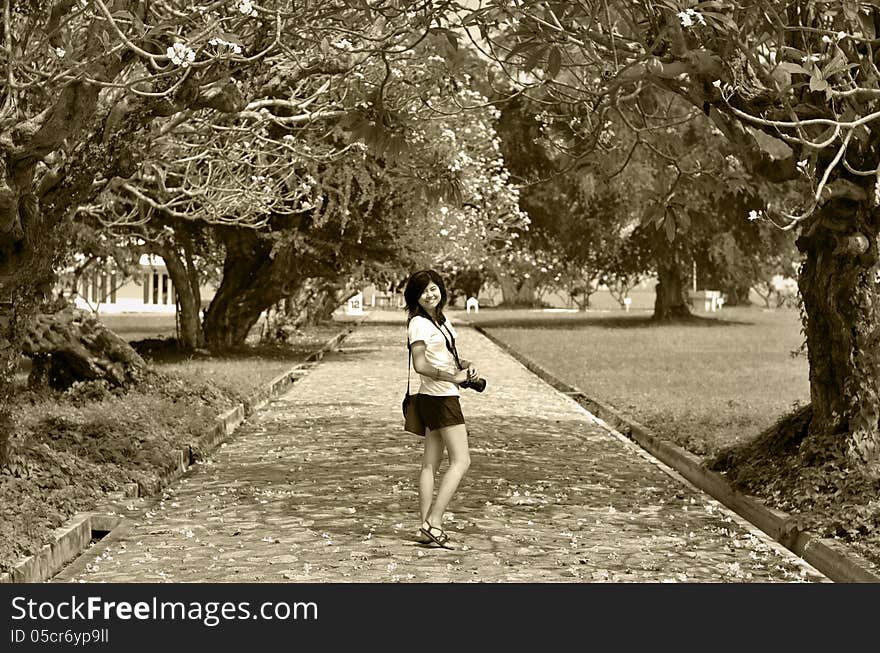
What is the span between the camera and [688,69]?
9305mm

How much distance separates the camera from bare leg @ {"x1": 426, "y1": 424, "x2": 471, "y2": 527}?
8641 mm

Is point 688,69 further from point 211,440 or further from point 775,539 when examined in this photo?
point 211,440

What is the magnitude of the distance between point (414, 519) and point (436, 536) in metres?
1.26

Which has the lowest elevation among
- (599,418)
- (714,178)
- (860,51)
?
(599,418)

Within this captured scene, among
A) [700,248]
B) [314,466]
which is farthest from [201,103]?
[700,248]

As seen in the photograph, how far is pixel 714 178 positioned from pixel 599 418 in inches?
310

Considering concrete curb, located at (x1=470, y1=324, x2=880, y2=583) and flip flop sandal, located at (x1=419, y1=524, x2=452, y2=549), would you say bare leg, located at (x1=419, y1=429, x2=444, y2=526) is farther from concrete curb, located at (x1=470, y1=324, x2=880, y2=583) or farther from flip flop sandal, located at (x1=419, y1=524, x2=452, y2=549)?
concrete curb, located at (x1=470, y1=324, x2=880, y2=583)

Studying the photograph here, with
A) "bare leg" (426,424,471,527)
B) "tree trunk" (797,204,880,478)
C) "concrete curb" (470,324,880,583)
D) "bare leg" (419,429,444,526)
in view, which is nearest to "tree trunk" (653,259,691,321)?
"concrete curb" (470,324,880,583)

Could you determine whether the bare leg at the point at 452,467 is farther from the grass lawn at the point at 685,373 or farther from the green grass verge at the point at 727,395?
the grass lawn at the point at 685,373

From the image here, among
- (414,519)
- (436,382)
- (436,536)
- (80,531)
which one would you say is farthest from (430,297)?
(80,531)

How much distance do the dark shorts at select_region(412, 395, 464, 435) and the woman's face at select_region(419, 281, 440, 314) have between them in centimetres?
57

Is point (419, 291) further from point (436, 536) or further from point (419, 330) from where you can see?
point (436, 536)

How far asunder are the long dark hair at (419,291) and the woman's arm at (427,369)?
200mm

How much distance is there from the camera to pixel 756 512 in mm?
Result: 10219
